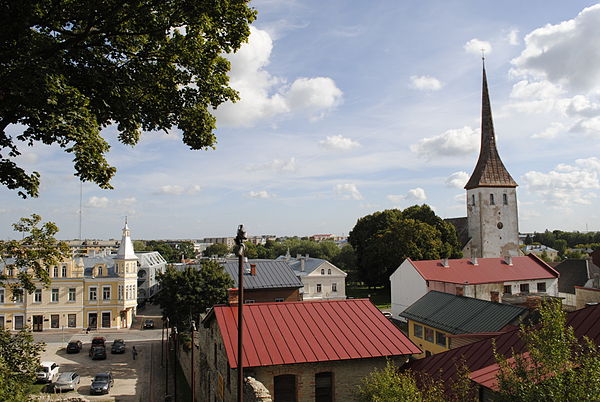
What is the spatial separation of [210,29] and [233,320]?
33.3 feet

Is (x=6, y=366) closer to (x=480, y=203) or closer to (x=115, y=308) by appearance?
(x=115, y=308)

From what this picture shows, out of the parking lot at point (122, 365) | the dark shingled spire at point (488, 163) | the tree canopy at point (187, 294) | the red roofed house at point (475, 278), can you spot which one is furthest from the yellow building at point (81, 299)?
the dark shingled spire at point (488, 163)

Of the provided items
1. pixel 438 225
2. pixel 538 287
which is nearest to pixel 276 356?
pixel 538 287

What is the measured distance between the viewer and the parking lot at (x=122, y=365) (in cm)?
2736

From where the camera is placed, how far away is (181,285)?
34.7 meters

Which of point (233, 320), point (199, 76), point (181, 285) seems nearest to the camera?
point (199, 76)

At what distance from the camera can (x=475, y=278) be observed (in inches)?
1631

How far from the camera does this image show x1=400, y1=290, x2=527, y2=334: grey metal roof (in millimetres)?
21844

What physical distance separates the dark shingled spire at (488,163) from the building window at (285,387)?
182ft

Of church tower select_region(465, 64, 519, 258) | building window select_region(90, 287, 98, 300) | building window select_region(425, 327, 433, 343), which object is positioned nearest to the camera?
building window select_region(425, 327, 433, 343)

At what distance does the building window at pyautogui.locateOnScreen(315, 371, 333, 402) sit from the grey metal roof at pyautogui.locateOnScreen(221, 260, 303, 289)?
89.7ft

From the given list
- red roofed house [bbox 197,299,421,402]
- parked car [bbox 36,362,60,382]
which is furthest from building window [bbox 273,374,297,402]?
parked car [bbox 36,362,60,382]

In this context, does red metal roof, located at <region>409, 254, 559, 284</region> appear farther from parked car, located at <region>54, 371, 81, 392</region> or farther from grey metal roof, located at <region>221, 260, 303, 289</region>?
parked car, located at <region>54, 371, 81, 392</region>

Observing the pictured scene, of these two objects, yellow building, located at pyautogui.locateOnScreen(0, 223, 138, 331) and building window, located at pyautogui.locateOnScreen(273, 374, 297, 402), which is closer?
building window, located at pyautogui.locateOnScreen(273, 374, 297, 402)
